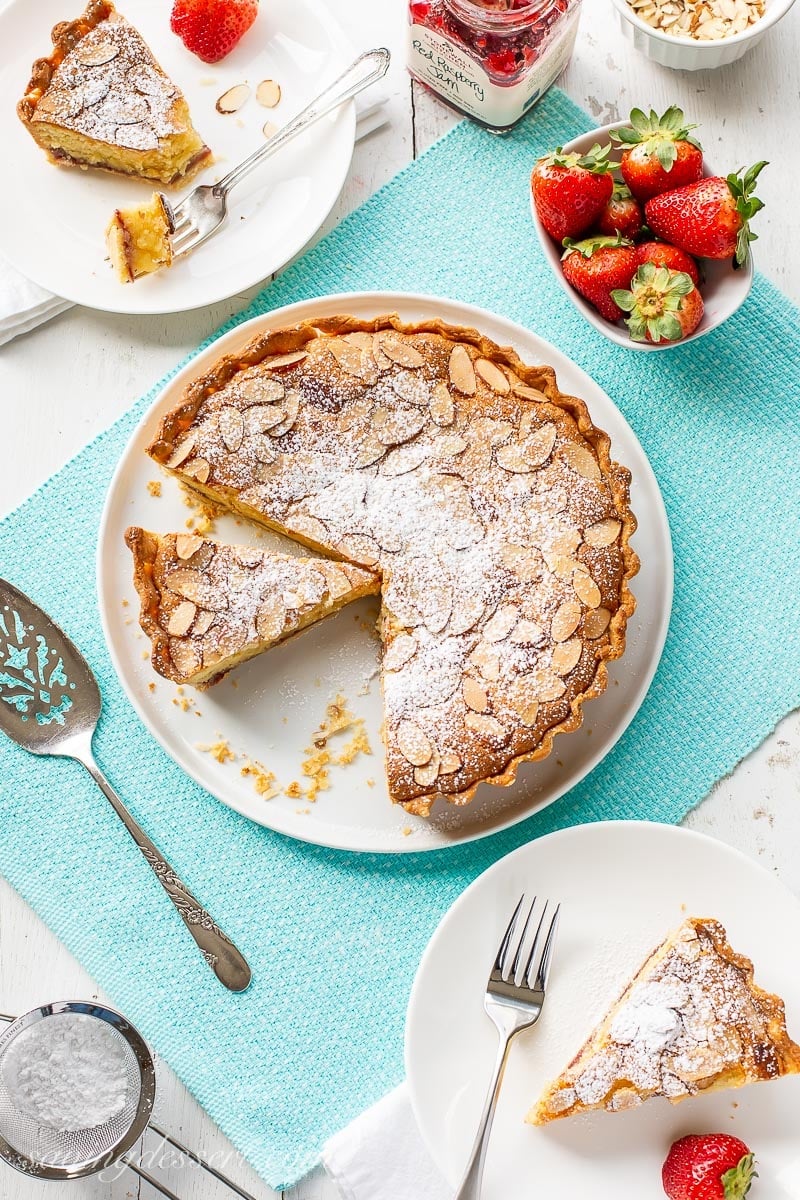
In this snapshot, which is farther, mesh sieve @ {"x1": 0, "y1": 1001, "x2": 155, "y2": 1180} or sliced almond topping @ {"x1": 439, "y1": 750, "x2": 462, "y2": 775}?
mesh sieve @ {"x1": 0, "y1": 1001, "x2": 155, "y2": 1180}

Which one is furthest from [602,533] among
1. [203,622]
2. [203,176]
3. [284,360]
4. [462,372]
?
[203,176]

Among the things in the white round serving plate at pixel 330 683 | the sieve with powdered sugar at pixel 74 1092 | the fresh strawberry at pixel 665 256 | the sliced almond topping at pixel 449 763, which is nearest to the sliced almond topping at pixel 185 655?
the white round serving plate at pixel 330 683

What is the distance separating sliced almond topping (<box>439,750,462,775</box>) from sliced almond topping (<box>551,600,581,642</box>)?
1.20 ft

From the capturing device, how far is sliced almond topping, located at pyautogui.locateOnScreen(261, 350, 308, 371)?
2820 millimetres

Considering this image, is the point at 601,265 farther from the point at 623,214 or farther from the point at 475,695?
the point at 475,695

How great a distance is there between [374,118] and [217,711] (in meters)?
1.71

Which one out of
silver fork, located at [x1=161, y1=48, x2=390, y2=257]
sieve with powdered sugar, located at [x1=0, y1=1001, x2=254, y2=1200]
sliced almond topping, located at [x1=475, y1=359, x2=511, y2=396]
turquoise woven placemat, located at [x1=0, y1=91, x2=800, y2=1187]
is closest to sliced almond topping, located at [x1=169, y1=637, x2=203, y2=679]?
turquoise woven placemat, located at [x1=0, y1=91, x2=800, y2=1187]

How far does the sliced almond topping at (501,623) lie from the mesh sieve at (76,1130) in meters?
1.32

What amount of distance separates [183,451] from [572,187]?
45.1 inches

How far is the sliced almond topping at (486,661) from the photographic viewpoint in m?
2.73

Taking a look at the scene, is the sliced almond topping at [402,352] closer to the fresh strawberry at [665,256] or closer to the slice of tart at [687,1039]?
the fresh strawberry at [665,256]

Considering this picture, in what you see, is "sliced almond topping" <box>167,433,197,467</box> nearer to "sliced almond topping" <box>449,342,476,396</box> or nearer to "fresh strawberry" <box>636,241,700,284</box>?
"sliced almond topping" <box>449,342,476,396</box>

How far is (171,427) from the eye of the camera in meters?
2.81

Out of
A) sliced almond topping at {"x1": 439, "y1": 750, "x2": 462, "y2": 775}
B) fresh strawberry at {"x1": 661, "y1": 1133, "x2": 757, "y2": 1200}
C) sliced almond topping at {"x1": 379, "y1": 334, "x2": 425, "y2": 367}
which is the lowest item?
fresh strawberry at {"x1": 661, "y1": 1133, "x2": 757, "y2": 1200}
